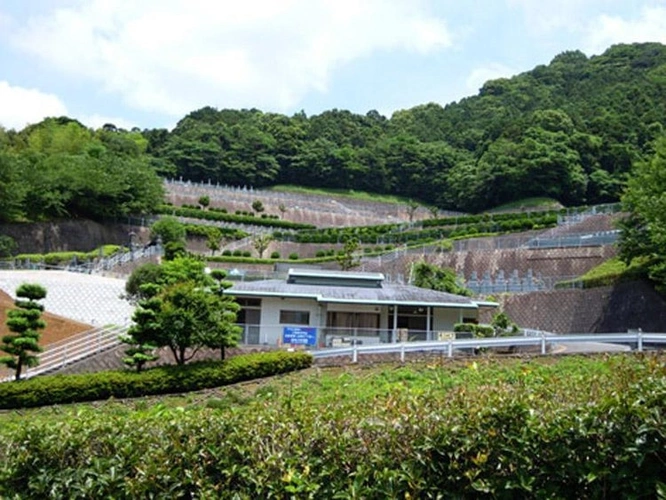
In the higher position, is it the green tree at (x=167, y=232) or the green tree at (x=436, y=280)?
the green tree at (x=167, y=232)

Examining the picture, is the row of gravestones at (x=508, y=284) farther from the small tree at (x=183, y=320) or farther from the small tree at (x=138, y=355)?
the small tree at (x=138, y=355)

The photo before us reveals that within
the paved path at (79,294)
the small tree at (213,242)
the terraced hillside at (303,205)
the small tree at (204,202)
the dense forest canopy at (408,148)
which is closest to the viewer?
the paved path at (79,294)

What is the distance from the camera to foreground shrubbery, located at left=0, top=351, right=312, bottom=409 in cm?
1794

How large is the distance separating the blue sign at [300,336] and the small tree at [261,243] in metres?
27.3

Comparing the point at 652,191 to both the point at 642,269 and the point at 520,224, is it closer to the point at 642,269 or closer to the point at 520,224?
the point at 642,269

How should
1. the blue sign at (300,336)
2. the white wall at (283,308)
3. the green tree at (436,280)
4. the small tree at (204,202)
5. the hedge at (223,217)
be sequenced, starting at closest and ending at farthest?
1. the blue sign at (300,336)
2. the white wall at (283,308)
3. the green tree at (436,280)
4. the hedge at (223,217)
5. the small tree at (204,202)

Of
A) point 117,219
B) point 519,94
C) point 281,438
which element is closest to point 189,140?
point 117,219

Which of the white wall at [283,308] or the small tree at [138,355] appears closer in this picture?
the small tree at [138,355]

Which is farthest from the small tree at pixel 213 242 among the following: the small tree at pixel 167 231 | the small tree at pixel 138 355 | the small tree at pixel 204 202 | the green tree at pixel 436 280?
the small tree at pixel 138 355

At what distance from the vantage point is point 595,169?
2665 inches

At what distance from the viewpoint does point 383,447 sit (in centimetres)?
593

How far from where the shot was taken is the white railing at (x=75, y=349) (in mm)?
21109

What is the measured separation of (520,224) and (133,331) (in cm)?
3407

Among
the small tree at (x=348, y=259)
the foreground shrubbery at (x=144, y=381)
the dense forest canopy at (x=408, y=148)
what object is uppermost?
the dense forest canopy at (x=408, y=148)
